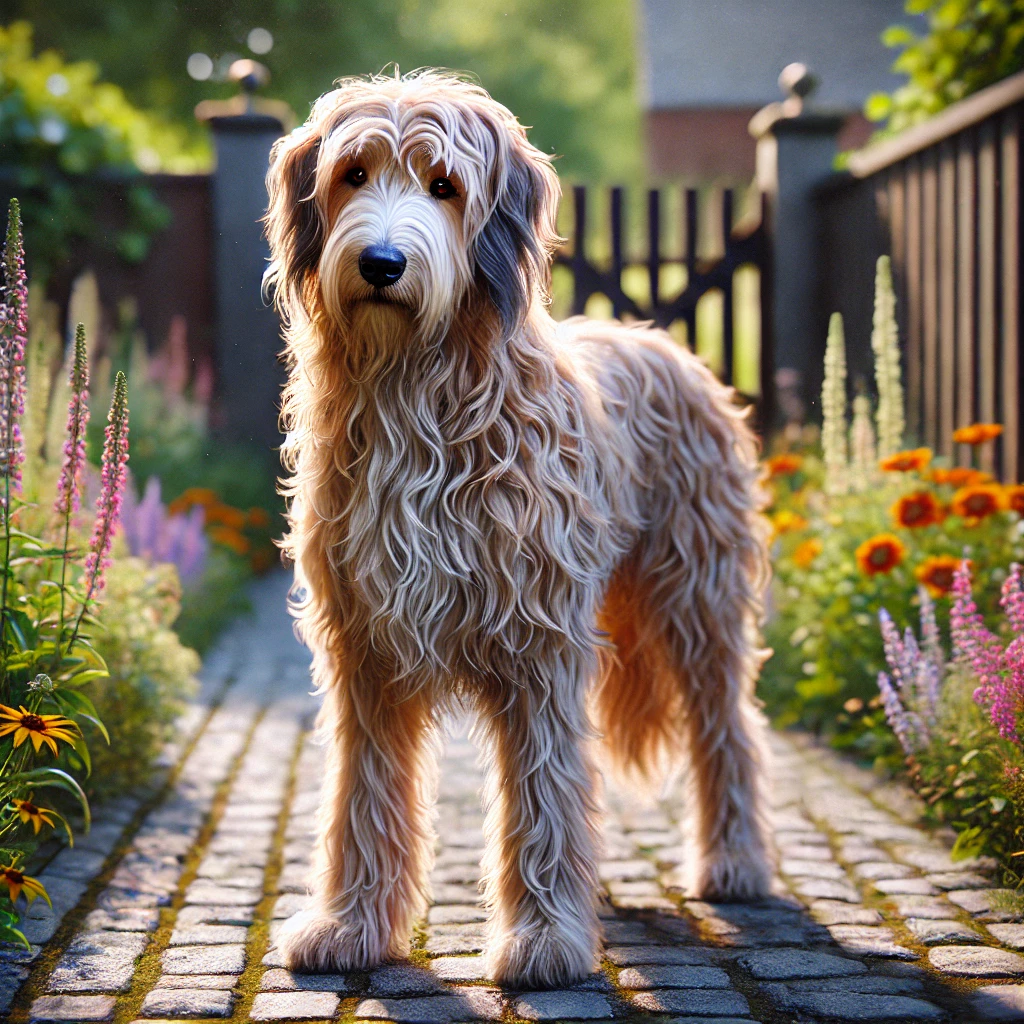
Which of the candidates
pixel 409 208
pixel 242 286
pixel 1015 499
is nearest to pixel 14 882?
pixel 409 208

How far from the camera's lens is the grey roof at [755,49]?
11.9 meters

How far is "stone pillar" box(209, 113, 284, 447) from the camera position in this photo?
877 centimetres

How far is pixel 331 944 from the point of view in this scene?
287 cm

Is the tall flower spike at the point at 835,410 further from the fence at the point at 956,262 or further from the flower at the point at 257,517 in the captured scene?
the flower at the point at 257,517

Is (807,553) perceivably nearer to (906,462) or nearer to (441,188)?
(906,462)

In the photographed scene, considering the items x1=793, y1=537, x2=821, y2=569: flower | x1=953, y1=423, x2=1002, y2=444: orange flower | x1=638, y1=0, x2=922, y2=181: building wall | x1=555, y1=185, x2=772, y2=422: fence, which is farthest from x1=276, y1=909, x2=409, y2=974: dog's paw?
x1=638, y1=0, x2=922, y2=181: building wall

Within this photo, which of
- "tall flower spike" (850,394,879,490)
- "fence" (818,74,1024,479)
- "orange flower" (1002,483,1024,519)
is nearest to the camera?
"orange flower" (1002,483,1024,519)

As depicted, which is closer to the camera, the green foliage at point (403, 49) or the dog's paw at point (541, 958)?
the dog's paw at point (541, 958)

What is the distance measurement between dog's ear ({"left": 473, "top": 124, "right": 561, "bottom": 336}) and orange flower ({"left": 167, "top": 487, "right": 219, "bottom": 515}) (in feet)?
16.3

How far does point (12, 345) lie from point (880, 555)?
10.3 feet

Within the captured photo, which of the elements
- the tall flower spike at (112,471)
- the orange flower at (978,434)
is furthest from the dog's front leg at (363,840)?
the orange flower at (978,434)

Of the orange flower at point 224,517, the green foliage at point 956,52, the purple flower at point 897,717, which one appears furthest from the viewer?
the orange flower at point 224,517

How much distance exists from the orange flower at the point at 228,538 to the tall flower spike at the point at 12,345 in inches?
175

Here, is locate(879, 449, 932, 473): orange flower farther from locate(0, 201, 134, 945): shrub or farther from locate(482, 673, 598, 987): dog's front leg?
locate(0, 201, 134, 945): shrub
